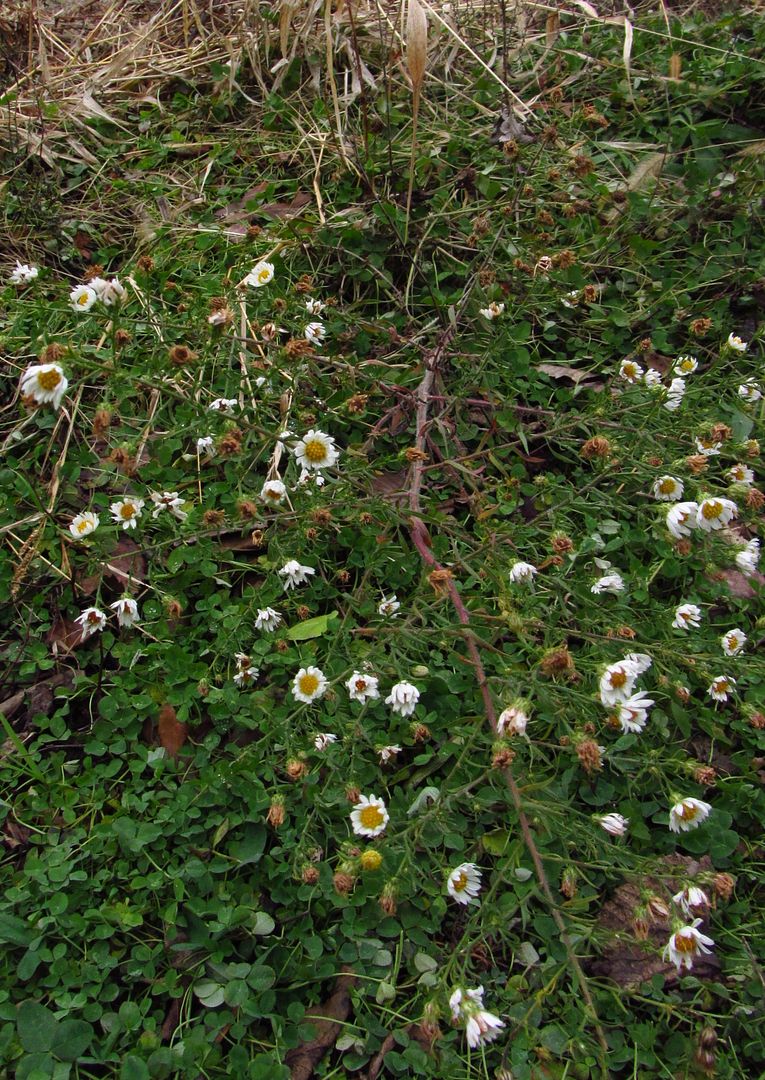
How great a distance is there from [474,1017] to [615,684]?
650 millimetres

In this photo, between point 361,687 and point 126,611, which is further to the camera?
point 126,611

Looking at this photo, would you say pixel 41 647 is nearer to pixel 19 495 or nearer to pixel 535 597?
pixel 19 495

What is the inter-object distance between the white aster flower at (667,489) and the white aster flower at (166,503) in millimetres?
1182

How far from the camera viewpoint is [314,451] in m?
2.02

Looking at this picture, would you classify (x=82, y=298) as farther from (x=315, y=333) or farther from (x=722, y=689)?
(x=722, y=689)

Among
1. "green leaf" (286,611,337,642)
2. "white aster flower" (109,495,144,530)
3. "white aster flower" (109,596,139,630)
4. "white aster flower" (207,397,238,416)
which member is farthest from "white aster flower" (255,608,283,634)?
"white aster flower" (207,397,238,416)

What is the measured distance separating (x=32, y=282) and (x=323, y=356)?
0.86 m

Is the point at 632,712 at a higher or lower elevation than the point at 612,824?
higher

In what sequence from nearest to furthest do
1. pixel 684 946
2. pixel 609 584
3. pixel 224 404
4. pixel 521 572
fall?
1. pixel 684 946
2. pixel 521 572
3. pixel 609 584
4. pixel 224 404

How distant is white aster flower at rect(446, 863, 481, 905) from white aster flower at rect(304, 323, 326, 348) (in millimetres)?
1433

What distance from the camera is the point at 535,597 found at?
1861 mm

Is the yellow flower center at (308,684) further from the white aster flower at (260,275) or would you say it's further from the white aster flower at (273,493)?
the white aster flower at (260,275)

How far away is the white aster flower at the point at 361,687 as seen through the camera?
1.81 m

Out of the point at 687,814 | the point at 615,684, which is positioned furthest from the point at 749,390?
the point at 687,814
